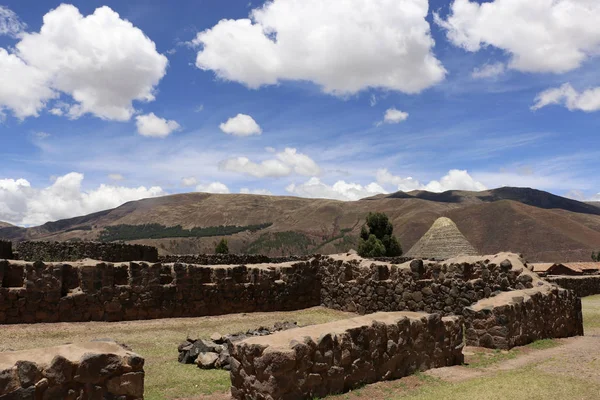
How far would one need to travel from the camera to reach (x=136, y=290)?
52.1ft


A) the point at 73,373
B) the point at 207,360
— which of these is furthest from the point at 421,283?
the point at 73,373

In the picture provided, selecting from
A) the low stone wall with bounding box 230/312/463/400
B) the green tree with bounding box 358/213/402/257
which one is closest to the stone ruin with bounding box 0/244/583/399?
the low stone wall with bounding box 230/312/463/400

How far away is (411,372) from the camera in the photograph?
9.09 meters

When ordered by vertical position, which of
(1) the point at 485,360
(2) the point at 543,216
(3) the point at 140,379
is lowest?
(1) the point at 485,360

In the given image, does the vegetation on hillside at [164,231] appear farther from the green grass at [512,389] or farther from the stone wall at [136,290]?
the green grass at [512,389]

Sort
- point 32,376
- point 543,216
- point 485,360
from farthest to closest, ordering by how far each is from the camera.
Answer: point 543,216 → point 485,360 → point 32,376

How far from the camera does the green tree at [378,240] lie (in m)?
57.8

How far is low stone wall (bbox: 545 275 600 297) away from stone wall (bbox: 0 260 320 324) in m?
20.4

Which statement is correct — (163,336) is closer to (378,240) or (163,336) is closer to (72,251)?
(72,251)

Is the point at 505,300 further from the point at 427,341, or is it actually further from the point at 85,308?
the point at 85,308

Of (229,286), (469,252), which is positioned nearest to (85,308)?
(229,286)

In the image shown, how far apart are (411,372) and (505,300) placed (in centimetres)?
388

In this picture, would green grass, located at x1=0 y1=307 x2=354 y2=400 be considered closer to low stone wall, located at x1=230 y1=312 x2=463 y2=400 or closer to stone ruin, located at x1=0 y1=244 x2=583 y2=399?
stone ruin, located at x1=0 y1=244 x2=583 y2=399

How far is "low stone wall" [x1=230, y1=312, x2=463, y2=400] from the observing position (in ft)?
23.1
